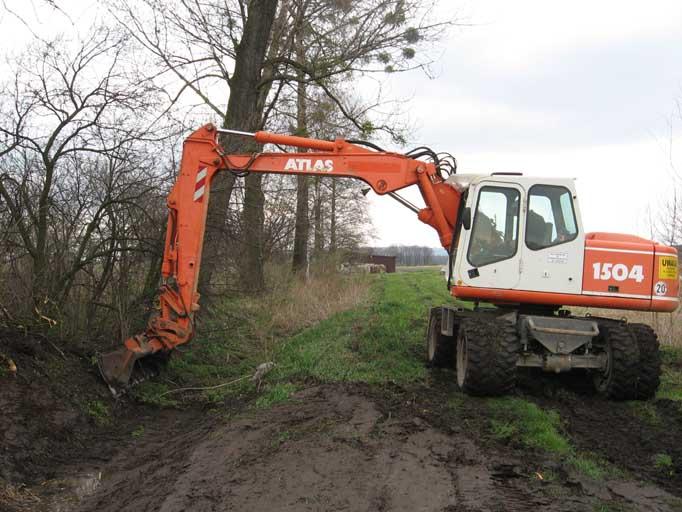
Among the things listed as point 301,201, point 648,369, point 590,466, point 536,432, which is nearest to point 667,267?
point 648,369

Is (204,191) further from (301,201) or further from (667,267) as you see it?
(301,201)

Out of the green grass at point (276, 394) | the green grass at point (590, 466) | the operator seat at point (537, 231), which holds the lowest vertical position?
the green grass at point (276, 394)

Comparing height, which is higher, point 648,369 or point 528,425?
point 648,369

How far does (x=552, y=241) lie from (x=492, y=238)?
2.43 ft

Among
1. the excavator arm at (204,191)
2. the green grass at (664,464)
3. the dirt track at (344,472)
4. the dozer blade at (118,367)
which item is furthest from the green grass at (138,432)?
the green grass at (664,464)

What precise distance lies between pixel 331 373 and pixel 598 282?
12.3 feet

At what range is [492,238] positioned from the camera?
8.89m

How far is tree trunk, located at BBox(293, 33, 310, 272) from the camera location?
17.8 m

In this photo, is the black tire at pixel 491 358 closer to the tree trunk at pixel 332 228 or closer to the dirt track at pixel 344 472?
the dirt track at pixel 344 472

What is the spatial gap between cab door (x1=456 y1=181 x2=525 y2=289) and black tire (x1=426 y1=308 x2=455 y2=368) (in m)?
1.90

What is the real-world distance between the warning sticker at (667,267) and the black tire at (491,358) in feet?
6.50

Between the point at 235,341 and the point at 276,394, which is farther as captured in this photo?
the point at 235,341

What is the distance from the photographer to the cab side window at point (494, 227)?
8.81 m

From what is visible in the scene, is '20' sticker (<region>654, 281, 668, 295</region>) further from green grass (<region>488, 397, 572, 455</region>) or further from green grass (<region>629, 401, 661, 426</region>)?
green grass (<region>488, 397, 572, 455</region>)
